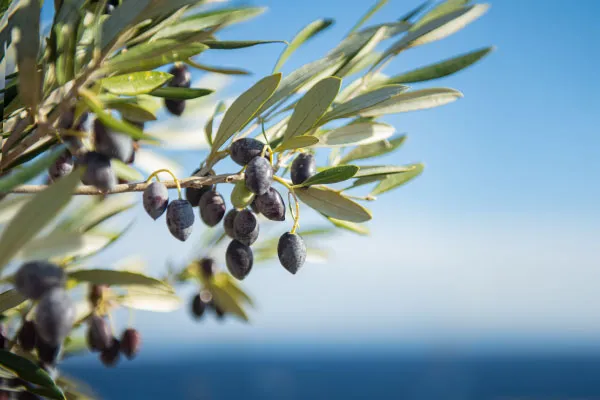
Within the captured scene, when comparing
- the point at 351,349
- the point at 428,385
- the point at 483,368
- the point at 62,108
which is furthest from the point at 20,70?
the point at 351,349

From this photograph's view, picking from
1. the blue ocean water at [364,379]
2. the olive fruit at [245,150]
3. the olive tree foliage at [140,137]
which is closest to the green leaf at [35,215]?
the olive tree foliage at [140,137]

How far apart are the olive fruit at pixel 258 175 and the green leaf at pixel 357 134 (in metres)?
0.16

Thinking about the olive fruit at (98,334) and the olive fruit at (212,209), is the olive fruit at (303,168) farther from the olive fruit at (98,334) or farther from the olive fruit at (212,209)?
the olive fruit at (98,334)

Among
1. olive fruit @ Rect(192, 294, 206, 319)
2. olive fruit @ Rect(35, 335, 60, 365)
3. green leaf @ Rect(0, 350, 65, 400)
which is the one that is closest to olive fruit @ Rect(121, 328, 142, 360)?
olive fruit @ Rect(192, 294, 206, 319)

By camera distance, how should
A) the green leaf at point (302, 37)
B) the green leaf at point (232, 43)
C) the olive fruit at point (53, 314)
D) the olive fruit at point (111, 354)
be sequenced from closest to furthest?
the olive fruit at point (53, 314) → the green leaf at point (232, 43) → the green leaf at point (302, 37) → the olive fruit at point (111, 354)

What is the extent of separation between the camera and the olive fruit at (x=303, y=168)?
2.41ft

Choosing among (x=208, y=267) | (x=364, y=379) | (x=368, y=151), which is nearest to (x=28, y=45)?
(x=368, y=151)

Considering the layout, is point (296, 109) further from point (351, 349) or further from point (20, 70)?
point (351, 349)

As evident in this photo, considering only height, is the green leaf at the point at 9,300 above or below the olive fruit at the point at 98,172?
below

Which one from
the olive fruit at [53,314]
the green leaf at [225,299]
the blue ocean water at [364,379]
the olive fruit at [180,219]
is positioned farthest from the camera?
the blue ocean water at [364,379]

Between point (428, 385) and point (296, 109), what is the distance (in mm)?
55824

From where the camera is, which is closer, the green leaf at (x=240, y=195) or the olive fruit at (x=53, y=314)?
the olive fruit at (x=53, y=314)

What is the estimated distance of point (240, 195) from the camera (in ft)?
2.39

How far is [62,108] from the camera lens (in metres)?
0.59
